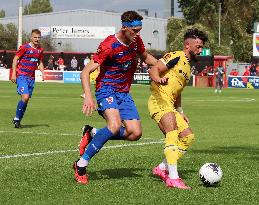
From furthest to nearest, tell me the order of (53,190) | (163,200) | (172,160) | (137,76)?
(137,76) → (172,160) → (53,190) → (163,200)

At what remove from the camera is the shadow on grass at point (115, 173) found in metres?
10.5

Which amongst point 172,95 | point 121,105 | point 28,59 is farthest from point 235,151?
point 28,59

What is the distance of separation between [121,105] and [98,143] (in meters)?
0.59

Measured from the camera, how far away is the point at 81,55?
73.0m

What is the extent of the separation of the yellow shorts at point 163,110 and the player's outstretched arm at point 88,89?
0.96 metres

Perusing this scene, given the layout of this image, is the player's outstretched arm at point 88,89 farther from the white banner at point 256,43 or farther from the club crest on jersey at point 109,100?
the white banner at point 256,43

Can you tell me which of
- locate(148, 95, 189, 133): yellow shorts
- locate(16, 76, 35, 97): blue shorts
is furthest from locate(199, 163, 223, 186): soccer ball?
locate(16, 76, 35, 97): blue shorts

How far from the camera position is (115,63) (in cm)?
1020

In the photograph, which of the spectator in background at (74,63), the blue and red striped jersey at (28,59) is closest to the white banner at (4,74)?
the spectator in background at (74,63)

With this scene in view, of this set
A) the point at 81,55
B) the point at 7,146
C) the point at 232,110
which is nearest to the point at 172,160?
the point at 7,146

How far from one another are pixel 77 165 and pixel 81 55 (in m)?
63.3

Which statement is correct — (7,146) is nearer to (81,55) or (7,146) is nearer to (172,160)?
(172,160)

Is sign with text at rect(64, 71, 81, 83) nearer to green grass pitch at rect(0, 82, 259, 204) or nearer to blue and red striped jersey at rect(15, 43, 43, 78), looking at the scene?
green grass pitch at rect(0, 82, 259, 204)

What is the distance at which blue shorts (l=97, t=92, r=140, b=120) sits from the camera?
33.3ft
